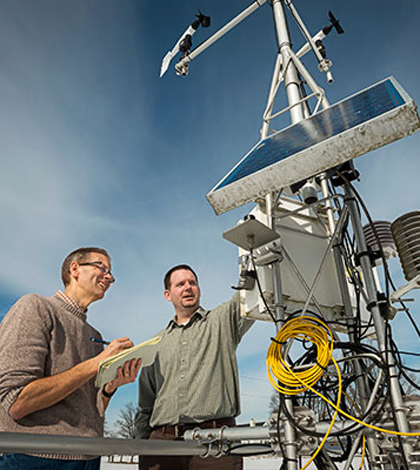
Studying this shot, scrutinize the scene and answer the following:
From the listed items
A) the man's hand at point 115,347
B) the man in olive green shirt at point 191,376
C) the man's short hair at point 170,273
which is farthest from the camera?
the man's short hair at point 170,273

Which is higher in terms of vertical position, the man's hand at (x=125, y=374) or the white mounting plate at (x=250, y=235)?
the white mounting plate at (x=250, y=235)

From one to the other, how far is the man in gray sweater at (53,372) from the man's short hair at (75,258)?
0.29 ft

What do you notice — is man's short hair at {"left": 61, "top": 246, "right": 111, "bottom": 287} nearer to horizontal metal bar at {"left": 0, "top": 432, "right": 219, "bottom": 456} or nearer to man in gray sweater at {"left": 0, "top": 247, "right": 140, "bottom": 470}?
man in gray sweater at {"left": 0, "top": 247, "right": 140, "bottom": 470}

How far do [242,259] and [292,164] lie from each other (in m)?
0.92

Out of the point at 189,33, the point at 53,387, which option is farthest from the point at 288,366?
the point at 189,33

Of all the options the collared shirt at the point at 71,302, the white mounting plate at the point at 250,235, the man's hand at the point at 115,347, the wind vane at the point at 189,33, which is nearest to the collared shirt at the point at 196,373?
the white mounting plate at the point at 250,235

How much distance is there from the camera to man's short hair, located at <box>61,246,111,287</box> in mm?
2088

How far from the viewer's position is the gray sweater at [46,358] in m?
1.50

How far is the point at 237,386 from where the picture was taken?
2648 mm

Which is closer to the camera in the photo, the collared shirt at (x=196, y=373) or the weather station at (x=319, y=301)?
the weather station at (x=319, y=301)

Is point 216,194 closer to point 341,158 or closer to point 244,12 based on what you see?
point 341,158

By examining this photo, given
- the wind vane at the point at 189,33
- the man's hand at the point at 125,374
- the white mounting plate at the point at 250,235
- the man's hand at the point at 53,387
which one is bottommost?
the man's hand at the point at 53,387

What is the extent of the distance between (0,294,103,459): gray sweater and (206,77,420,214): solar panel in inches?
35.8

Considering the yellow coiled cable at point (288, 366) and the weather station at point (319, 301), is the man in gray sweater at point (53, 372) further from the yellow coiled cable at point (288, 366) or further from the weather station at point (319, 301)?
the yellow coiled cable at point (288, 366)
